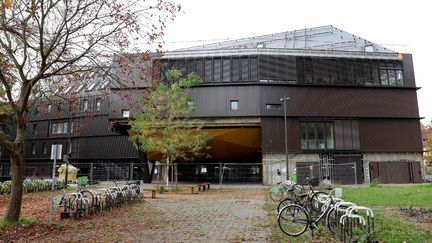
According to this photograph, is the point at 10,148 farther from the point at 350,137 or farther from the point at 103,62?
the point at 350,137

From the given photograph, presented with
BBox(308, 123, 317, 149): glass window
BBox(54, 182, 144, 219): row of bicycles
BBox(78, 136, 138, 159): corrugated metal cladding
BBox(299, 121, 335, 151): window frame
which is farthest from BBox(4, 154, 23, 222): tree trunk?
BBox(78, 136, 138, 159): corrugated metal cladding

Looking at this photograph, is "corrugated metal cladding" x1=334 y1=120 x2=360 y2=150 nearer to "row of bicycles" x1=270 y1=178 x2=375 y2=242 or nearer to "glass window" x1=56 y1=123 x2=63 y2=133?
"row of bicycles" x1=270 y1=178 x2=375 y2=242

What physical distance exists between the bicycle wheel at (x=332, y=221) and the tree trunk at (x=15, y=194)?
885cm

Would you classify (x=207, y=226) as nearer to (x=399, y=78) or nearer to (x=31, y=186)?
(x=31, y=186)

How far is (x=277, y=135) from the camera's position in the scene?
3719 cm

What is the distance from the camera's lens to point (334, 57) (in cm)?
3931

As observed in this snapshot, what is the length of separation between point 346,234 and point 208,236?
3.41 metres

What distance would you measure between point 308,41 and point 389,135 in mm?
16160

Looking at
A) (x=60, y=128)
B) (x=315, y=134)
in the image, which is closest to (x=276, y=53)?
(x=315, y=134)

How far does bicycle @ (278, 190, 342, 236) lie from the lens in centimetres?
905

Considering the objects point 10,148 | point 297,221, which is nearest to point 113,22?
point 10,148

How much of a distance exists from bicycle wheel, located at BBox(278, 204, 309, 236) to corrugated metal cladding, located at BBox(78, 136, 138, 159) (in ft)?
145

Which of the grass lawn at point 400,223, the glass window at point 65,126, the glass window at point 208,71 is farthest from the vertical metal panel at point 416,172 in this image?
the glass window at point 65,126

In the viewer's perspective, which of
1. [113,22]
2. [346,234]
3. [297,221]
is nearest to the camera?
[346,234]
